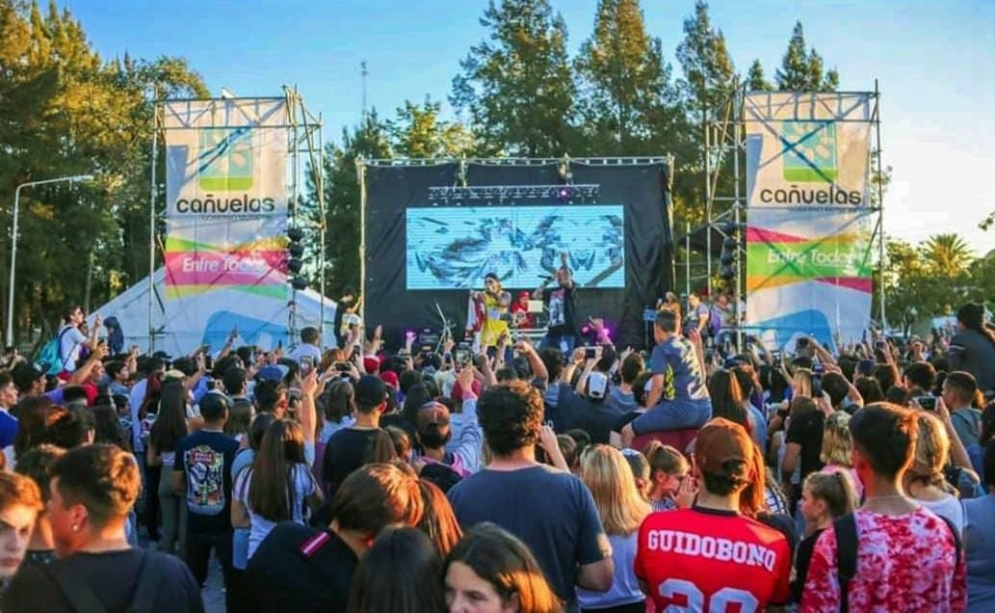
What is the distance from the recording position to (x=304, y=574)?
309 cm

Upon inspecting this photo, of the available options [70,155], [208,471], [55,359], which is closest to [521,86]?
[70,155]

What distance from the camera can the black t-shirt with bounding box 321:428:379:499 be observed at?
5.36m

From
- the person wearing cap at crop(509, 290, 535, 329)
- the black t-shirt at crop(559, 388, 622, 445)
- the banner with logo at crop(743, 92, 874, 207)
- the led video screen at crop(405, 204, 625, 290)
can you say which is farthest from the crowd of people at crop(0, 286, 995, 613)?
the led video screen at crop(405, 204, 625, 290)

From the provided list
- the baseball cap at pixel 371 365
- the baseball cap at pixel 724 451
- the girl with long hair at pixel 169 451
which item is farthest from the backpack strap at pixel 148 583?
the baseball cap at pixel 371 365

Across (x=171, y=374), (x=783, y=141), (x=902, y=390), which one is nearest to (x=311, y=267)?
(x=783, y=141)

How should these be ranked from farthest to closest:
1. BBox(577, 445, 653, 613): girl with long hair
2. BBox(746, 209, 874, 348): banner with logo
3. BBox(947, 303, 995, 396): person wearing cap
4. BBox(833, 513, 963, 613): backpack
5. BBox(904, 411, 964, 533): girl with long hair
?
BBox(746, 209, 874, 348): banner with logo
BBox(947, 303, 995, 396): person wearing cap
BBox(577, 445, 653, 613): girl with long hair
BBox(904, 411, 964, 533): girl with long hair
BBox(833, 513, 963, 613): backpack

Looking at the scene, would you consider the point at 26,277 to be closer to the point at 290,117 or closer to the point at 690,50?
the point at 290,117

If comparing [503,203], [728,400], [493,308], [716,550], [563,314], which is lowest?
[716,550]

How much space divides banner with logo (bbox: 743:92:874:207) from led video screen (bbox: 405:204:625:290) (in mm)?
3196

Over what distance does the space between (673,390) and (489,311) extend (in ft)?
47.8

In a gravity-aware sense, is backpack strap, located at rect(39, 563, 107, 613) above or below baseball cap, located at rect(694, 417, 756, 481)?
below

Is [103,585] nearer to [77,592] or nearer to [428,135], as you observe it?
[77,592]

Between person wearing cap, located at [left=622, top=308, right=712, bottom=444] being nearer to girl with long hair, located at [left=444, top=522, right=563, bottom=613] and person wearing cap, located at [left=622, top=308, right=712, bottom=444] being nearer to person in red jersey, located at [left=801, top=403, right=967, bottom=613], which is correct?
person in red jersey, located at [left=801, top=403, right=967, bottom=613]

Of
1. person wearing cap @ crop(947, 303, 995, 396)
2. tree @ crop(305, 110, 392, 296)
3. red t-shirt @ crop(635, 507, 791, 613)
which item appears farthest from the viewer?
tree @ crop(305, 110, 392, 296)
